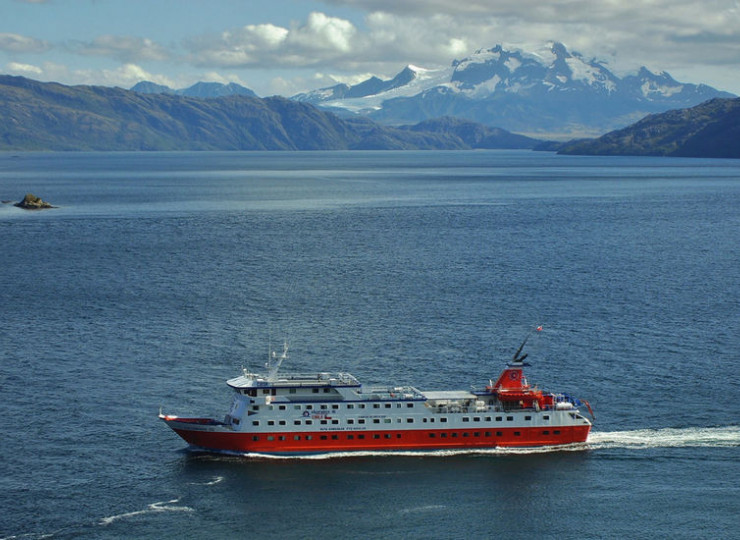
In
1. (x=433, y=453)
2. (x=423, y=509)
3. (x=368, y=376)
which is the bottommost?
Answer: (x=423, y=509)

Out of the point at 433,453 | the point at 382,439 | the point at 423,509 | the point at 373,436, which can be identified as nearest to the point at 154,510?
the point at 423,509

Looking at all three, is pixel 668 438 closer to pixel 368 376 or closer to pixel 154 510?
pixel 368 376

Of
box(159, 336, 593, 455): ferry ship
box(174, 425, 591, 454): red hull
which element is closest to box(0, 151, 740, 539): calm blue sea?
box(174, 425, 591, 454): red hull

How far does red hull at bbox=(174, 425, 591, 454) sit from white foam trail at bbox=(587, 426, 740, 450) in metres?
1.70

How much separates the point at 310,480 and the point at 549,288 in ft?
217

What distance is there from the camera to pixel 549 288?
12712 centimetres

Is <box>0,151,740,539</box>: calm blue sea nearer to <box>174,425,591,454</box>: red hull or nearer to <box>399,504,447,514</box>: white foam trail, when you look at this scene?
<box>399,504,447,514</box>: white foam trail

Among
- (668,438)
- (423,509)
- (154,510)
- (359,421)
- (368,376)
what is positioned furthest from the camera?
(368,376)

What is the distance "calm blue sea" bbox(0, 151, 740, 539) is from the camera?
205ft

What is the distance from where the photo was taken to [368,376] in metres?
86.6

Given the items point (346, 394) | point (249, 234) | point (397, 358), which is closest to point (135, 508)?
point (346, 394)

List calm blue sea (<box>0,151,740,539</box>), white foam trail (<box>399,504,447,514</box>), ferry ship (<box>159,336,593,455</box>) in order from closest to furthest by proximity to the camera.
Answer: calm blue sea (<box>0,151,740,539</box>) < white foam trail (<box>399,504,447,514</box>) < ferry ship (<box>159,336,593,455</box>)

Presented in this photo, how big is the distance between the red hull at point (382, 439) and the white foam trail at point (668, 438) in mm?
1705

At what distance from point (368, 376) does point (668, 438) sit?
85.4ft
